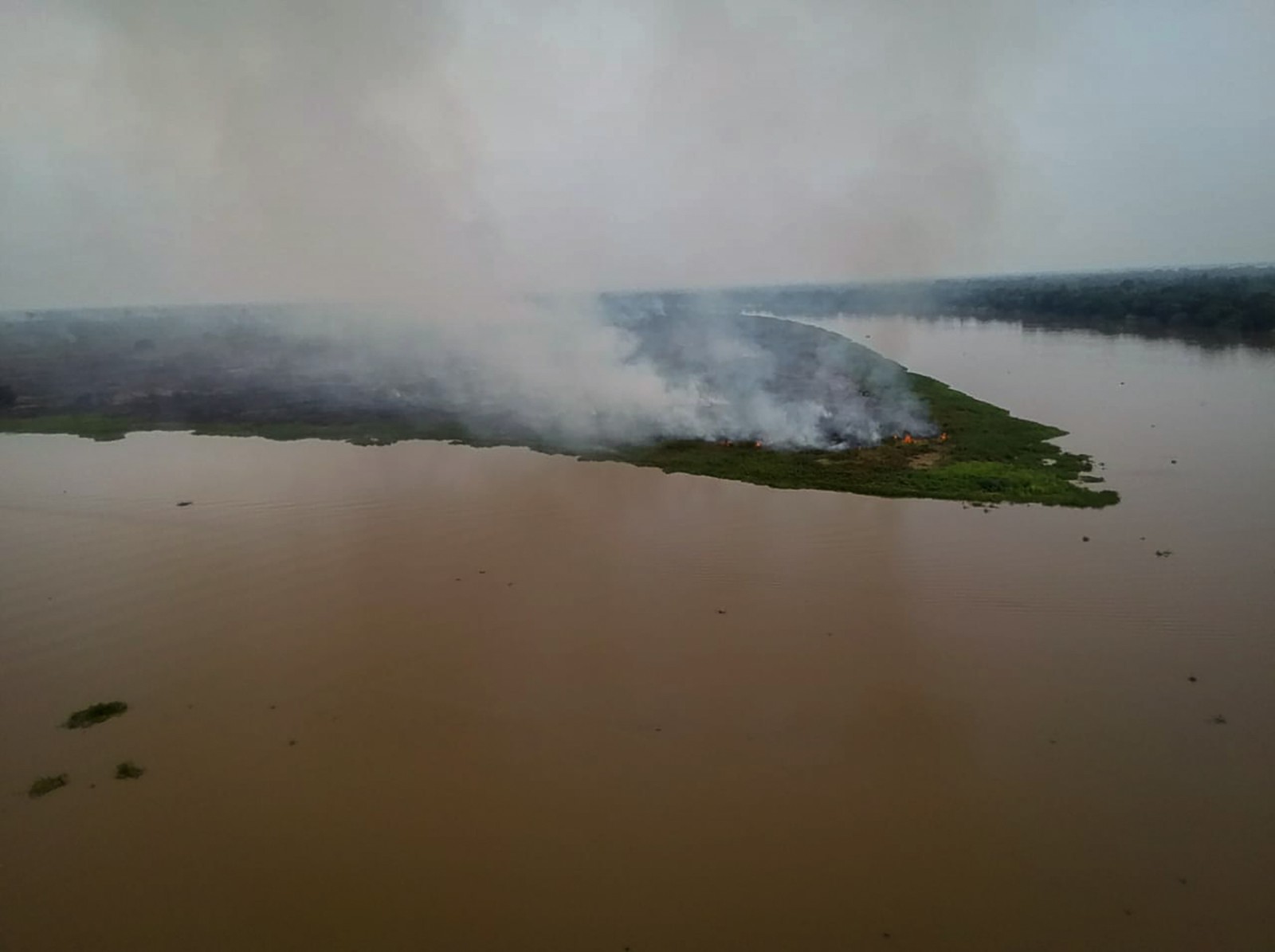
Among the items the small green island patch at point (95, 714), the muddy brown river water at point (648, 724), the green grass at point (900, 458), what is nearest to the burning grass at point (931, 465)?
the green grass at point (900, 458)

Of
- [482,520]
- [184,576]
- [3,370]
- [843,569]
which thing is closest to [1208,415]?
[843,569]

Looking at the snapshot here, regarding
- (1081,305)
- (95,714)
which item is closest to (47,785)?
(95,714)

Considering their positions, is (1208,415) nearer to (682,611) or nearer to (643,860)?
(682,611)

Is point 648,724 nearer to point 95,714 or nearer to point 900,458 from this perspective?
point 95,714

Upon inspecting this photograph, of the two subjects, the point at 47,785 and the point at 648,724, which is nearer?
the point at 47,785

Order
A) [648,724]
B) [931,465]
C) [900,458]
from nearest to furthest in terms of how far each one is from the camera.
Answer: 1. [648,724]
2. [931,465]
3. [900,458]

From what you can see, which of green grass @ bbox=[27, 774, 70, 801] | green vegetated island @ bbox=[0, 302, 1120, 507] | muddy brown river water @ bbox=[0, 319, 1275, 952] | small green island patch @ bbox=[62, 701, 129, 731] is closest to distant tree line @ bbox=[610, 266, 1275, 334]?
green vegetated island @ bbox=[0, 302, 1120, 507]
